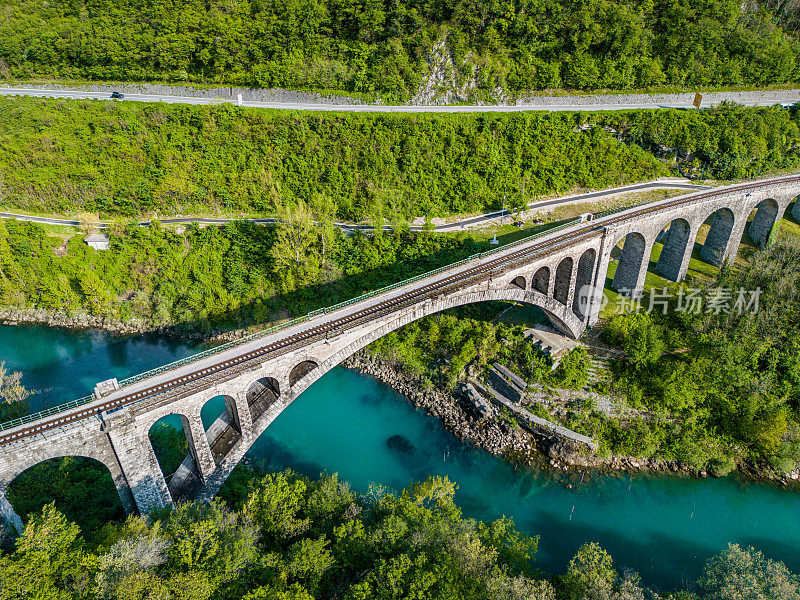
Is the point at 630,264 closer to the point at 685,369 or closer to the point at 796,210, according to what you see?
the point at 685,369

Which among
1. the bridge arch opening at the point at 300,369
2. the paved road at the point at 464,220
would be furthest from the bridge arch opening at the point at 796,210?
the bridge arch opening at the point at 300,369

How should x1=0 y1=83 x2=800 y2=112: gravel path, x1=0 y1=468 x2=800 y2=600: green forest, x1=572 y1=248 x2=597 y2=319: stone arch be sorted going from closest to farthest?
x1=0 y1=468 x2=800 y2=600: green forest, x1=572 y1=248 x2=597 y2=319: stone arch, x1=0 y1=83 x2=800 y2=112: gravel path

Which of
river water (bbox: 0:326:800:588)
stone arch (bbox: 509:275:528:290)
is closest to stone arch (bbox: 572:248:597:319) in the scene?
stone arch (bbox: 509:275:528:290)

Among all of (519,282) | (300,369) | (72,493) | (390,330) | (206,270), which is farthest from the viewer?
(206,270)

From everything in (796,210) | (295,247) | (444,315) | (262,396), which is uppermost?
(796,210)

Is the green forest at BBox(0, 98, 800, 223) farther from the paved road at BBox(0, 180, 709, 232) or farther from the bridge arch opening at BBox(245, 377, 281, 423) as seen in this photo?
the bridge arch opening at BBox(245, 377, 281, 423)

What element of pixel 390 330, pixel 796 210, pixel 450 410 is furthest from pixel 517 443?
pixel 796 210

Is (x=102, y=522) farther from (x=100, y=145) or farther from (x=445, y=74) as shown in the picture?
(x=445, y=74)
